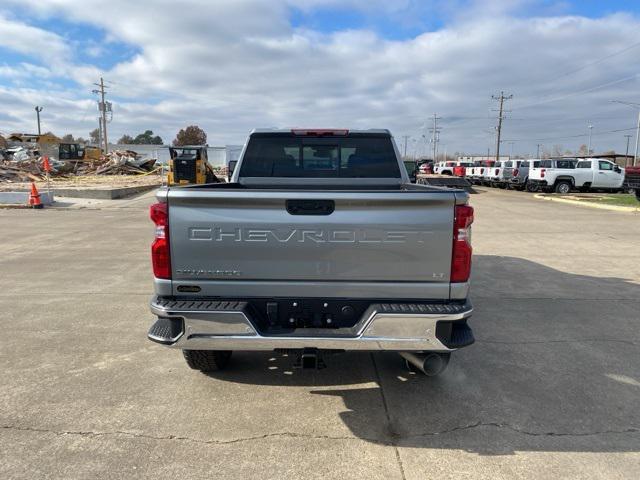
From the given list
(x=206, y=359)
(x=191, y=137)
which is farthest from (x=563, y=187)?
(x=191, y=137)

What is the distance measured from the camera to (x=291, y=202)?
3.17 m

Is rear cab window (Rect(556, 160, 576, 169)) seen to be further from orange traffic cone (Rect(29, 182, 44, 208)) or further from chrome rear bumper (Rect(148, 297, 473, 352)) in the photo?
chrome rear bumper (Rect(148, 297, 473, 352))

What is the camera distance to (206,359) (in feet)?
13.2

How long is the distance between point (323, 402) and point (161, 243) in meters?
1.70

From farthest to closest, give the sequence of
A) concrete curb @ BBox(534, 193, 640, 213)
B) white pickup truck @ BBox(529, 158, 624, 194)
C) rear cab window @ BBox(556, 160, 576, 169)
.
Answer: rear cab window @ BBox(556, 160, 576, 169), white pickup truck @ BBox(529, 158, 624, 194), concrete curb @ BBox(534, 193, 640, 213)

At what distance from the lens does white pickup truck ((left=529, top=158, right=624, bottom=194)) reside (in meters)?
27.4

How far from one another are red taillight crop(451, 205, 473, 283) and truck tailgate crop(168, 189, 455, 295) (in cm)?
4

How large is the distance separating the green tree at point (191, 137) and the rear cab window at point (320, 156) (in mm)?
118581

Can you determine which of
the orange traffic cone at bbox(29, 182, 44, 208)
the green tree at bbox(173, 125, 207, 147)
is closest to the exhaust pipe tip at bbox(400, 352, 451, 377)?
the orange traffic cone at bbox(29, 182, 44, 208)

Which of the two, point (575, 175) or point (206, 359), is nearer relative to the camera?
point (206, 359)

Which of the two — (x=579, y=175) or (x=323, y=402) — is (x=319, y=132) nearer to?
(x=323, y=402)

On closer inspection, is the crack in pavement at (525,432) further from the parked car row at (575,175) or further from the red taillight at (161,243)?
the parked car row at (575,175)

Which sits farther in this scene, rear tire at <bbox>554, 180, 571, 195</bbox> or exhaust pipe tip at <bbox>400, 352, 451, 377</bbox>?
rear tire at <bbox>554, 180, 571, 195</bbox>

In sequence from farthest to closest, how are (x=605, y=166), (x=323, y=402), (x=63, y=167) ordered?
(x=63, y=167)
(x=605, y=166)
(x=323, y=402)
